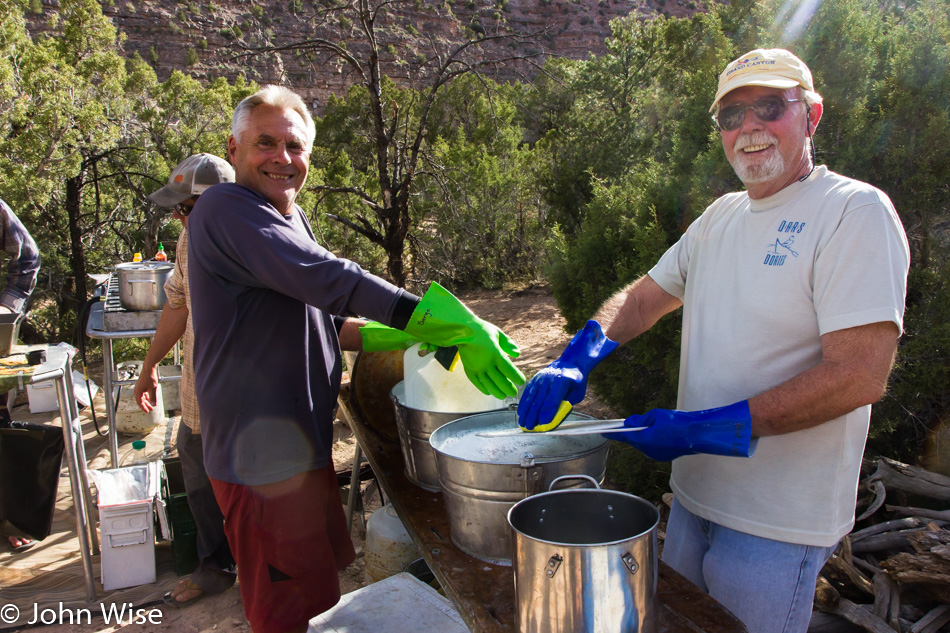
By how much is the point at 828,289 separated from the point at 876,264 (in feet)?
0.33

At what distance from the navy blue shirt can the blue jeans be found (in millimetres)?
998

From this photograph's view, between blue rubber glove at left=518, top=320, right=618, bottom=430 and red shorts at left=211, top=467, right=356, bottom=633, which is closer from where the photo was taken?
blue rubber glove at left=518, top=320, right=618, bottom=430

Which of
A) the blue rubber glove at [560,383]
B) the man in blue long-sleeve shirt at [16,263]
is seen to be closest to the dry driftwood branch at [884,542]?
the blue rubber glove at [560,383]

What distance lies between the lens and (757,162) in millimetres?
1614

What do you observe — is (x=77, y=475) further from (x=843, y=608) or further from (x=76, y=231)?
(x=76, y=231)

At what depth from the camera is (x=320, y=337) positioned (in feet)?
6.49

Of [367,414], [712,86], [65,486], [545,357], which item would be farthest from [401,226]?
[367,414]

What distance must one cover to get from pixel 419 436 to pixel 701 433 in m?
0.86

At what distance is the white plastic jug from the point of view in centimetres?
196

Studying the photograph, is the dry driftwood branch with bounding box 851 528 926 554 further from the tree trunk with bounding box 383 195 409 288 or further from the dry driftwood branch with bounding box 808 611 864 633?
the tree trunk with bounding box 383 195 409 288

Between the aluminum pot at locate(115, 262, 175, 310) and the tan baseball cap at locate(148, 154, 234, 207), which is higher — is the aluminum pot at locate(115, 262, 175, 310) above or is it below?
below

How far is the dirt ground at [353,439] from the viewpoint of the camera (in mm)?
3307

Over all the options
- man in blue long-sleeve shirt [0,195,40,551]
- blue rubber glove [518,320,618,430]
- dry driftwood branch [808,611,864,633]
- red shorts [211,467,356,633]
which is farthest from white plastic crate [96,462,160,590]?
dry driftwood branch [808,611,864,633]

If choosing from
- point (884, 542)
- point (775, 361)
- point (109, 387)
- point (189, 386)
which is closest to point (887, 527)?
point (884, 542)
